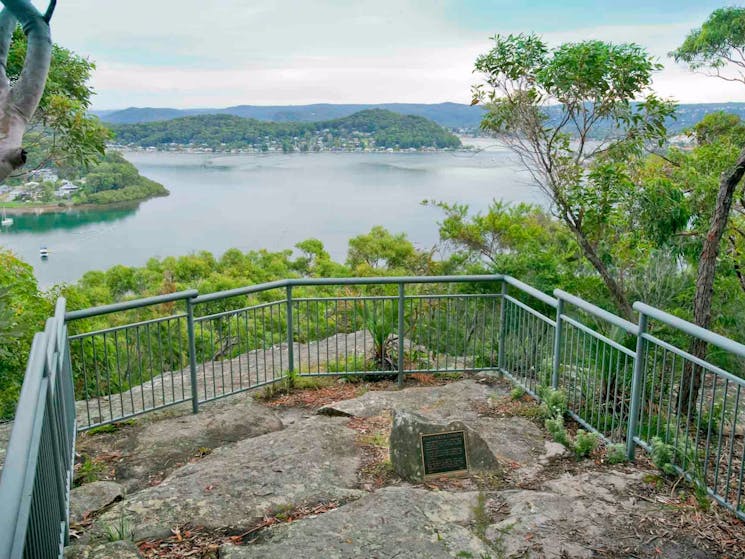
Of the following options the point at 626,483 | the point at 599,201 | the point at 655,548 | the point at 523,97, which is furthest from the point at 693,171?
the point at 655,548

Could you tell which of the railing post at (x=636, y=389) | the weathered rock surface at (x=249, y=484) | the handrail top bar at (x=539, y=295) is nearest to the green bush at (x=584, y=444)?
the railing post at (x=636, y=389)

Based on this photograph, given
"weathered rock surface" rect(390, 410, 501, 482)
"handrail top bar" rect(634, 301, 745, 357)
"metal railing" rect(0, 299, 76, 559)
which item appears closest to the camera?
"metal railing" rect(0, 299, 76, 559)

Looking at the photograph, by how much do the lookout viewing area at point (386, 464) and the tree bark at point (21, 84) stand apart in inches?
46.9

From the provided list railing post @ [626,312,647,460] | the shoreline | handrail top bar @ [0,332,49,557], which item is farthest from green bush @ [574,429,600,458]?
the shoreline

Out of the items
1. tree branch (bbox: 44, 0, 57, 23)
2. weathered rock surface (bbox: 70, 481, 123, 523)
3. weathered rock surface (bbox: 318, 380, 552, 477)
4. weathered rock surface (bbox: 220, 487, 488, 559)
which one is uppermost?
tree branch (bbox: 44, 0, 57, 23)

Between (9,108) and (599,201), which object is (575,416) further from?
(599,201)

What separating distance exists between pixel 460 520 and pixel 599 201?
8.51m

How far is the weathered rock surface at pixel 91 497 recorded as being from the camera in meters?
4.29

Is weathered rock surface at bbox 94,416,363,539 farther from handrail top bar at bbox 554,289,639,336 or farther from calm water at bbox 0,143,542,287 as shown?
calm water at bbox 0,143,542,287

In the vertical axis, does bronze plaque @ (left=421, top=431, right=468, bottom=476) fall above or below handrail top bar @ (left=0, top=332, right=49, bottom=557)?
below

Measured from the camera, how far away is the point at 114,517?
4.06 metres

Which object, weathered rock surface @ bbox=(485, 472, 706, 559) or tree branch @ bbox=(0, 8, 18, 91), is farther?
tree branch @ bbox=(0, 8, 18, 91)

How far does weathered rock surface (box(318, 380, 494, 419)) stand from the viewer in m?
6.43

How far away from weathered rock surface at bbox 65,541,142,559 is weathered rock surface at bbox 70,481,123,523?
2.43ft
